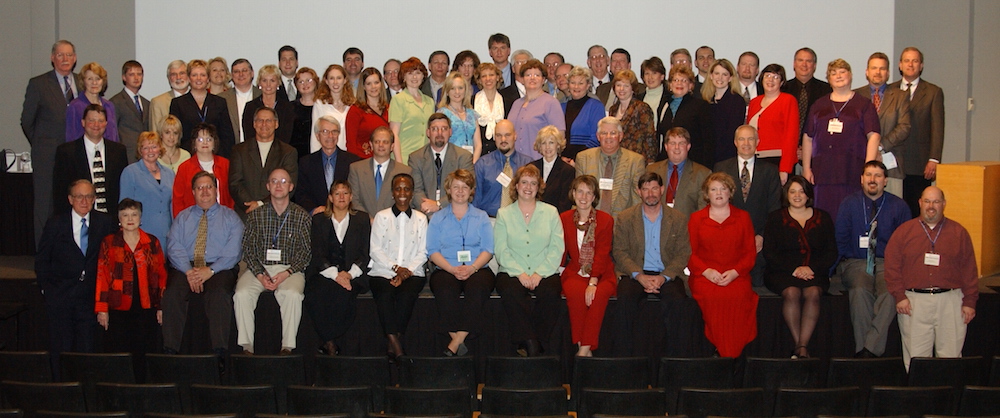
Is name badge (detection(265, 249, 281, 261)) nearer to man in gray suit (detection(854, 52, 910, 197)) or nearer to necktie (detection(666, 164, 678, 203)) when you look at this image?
necktie (detection(666, 164, 678, 203))

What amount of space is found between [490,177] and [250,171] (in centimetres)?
171

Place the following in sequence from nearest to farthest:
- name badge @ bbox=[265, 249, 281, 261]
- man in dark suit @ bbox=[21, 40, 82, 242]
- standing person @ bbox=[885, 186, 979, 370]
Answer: standing person @ bbox=[885, 186, 979, 370] < name badge @ bbox=[265, 249, 281, 261] < man in dark suit @ bbox=[21, 40, 82, 242]

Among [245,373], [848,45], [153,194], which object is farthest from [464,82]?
[848,45]

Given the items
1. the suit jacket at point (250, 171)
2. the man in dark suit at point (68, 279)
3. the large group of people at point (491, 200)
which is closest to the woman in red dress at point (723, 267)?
the large group of people at point (491, 200)

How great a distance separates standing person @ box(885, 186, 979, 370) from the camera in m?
5.24

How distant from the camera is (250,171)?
20.3 feet

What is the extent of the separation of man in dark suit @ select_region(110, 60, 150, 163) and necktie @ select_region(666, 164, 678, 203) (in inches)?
153

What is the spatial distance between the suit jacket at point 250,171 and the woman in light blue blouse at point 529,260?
1670mm

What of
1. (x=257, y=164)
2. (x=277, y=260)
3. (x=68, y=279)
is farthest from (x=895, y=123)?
(x=68, y=279)

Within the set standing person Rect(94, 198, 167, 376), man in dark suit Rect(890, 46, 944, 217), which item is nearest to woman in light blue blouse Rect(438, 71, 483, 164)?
standing person Rect(94, 198, 167, 376)

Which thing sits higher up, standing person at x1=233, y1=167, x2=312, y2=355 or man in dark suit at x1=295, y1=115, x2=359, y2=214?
man in dark suit at x1=295, y1=115, x2=359, y2=214

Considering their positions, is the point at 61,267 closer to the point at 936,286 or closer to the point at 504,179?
the point at 504,179

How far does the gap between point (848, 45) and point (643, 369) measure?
5.24m

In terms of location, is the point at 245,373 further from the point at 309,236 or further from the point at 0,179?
the point at 0,179
